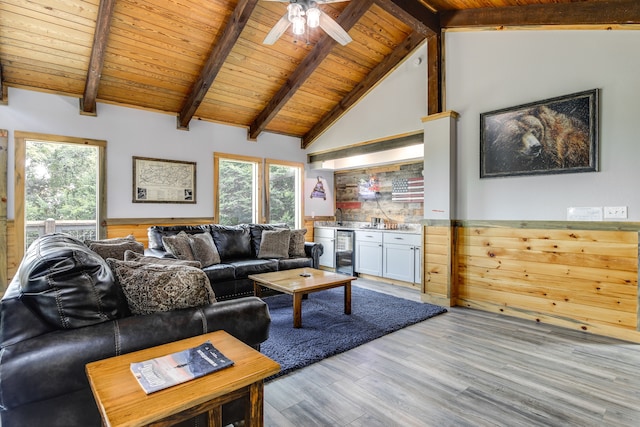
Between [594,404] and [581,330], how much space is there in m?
1.53

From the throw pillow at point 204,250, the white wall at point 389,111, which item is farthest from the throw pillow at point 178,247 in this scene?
the white wall at point 389,111

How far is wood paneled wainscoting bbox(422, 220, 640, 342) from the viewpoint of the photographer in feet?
10.3

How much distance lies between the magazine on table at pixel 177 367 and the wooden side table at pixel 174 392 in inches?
0.9

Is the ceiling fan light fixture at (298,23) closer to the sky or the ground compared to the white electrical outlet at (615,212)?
closer to the sky

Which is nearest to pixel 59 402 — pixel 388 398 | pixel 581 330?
pixel 388 398

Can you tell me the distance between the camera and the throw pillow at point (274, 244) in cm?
485

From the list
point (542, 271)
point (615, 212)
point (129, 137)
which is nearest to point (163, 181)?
point (129, 137)

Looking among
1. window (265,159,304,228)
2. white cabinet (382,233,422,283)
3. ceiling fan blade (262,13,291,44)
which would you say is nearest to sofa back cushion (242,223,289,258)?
window (265,159,304,228)

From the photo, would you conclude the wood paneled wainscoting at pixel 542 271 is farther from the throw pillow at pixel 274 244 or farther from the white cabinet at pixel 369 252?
the throw pillow at pixel 274 244

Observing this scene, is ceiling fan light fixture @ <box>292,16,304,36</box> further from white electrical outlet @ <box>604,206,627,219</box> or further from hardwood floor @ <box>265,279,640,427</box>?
white electrical outlet @ <box>604,206,627,219</box>

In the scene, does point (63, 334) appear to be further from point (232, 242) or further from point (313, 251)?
point (313, 251)

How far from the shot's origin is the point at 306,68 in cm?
499

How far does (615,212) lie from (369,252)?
3.24 metres

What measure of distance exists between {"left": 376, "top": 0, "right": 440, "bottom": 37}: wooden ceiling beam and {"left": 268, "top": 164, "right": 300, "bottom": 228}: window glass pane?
3.41m
